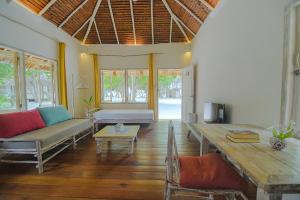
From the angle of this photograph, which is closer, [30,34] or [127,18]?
[30,34]

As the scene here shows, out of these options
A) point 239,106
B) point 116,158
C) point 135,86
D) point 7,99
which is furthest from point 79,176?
point 135,86

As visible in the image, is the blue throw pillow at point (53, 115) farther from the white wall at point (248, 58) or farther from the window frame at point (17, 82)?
the white wall at point (248, 58)

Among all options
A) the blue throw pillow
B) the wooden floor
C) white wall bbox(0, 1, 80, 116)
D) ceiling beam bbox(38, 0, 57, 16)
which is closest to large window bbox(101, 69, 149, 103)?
white wall bbox(0, 1, 80, 116)

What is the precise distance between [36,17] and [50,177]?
11.9 feet

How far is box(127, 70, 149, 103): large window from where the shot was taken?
671cm

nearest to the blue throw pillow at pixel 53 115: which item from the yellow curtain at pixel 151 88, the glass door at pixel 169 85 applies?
the yellow curtain at pixel 151 88

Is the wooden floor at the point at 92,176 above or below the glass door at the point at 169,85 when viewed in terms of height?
below

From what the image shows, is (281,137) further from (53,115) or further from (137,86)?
(137,86)

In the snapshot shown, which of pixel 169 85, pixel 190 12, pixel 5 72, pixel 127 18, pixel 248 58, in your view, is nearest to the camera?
pixel 248 58

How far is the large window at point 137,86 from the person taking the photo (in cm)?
671

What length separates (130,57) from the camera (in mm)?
6535

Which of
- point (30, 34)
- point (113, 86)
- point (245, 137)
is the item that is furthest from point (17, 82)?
point (245, 137)

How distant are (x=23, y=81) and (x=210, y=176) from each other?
4.13 metres

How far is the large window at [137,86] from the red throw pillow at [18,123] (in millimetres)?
3703
